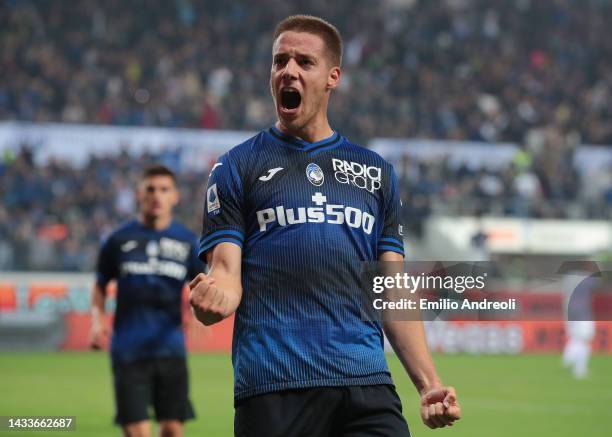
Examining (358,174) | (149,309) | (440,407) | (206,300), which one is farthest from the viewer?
(149,309)

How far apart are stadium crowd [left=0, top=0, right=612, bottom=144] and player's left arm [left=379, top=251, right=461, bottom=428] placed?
2164 cm

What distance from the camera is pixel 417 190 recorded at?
83.7 ft

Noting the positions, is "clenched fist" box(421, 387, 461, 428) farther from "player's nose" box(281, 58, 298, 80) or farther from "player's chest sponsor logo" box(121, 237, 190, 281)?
"player's chest sponsor logo" box(121, 237, 190, 281)

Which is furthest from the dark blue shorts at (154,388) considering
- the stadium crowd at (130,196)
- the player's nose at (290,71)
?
the stadium crowd at (130,196)

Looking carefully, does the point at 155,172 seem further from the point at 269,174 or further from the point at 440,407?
the point at 440,407

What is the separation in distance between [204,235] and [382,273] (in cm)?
63

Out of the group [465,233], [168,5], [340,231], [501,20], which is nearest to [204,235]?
[340,231]

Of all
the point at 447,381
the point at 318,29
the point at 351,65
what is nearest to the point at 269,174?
the point at 318,29

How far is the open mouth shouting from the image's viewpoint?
3.59m

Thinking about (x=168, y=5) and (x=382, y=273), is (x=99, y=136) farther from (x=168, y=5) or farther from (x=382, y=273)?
(x=382, y=273)

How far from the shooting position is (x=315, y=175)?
143 inches

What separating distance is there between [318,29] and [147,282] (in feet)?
14.3

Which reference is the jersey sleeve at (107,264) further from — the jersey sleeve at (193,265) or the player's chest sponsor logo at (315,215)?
the player's chest sponsor logo at (315,215)

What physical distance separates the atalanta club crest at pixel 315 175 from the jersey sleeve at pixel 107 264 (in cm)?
448
